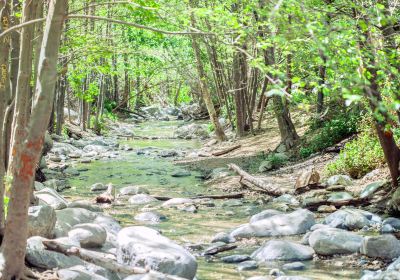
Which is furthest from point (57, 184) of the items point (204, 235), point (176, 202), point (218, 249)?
point (218, 249)

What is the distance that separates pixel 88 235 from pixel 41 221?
0.78 metres

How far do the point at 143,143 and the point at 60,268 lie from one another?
2053cm

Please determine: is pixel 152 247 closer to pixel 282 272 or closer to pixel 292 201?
pixel 282 272

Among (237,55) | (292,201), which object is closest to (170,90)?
(237,55)

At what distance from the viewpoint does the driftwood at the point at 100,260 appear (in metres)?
5.16

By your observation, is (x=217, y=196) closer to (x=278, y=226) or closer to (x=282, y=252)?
(x=278, y=226)

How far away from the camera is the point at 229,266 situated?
6918 millimetres

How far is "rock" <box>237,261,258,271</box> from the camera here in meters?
6.78

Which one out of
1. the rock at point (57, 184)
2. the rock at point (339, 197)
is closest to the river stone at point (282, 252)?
the rock at point (339, 197)

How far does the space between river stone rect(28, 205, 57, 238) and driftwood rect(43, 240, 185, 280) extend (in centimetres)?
73

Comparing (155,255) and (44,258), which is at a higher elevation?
(44,258)

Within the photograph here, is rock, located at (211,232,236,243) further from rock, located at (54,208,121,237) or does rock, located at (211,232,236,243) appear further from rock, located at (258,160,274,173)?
rock, located at (258,160,274,173)

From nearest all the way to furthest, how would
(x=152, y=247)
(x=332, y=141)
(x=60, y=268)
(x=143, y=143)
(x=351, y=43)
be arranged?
(x=351, y=43) → (x=60, y=268) → (x=152, y=247) → (x=332, y=141) → (x=143, y=143)

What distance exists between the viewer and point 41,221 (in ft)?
21.1
